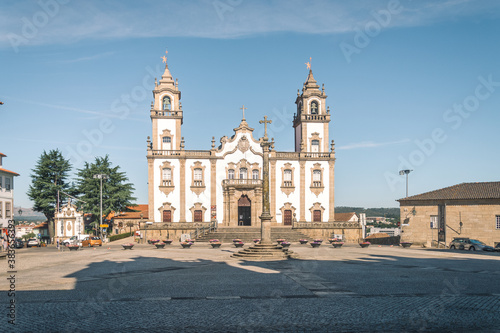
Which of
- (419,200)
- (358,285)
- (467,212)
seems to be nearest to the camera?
(358,285)

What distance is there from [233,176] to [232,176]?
12 cm

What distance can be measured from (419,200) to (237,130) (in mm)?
22050

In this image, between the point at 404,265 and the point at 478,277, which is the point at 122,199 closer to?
the point at 404,265

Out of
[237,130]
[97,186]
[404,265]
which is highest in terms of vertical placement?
[237,130]

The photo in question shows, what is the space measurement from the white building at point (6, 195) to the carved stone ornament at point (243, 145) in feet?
84.1

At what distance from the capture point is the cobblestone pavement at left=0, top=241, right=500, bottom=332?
1036 centimetres

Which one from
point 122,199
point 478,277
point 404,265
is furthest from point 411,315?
point 122,199

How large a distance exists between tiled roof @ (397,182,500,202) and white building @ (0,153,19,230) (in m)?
42.1

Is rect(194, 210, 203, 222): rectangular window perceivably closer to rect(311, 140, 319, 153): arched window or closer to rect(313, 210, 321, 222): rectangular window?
rect(313, 210, 321, 222): rectangular window

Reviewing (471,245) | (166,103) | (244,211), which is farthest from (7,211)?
(471,245)

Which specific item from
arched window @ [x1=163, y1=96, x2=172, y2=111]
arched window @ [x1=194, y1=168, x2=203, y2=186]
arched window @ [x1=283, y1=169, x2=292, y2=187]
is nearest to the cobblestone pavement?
arched window @ [x1=194, y1=168, x2=203, y2=186]

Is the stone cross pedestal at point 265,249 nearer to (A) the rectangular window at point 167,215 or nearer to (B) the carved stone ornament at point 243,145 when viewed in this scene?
(B) the carved stone ornament at point 243,145

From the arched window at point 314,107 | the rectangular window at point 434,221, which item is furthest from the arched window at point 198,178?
the rectangular window at point 434,221

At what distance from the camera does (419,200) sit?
4531 cm
